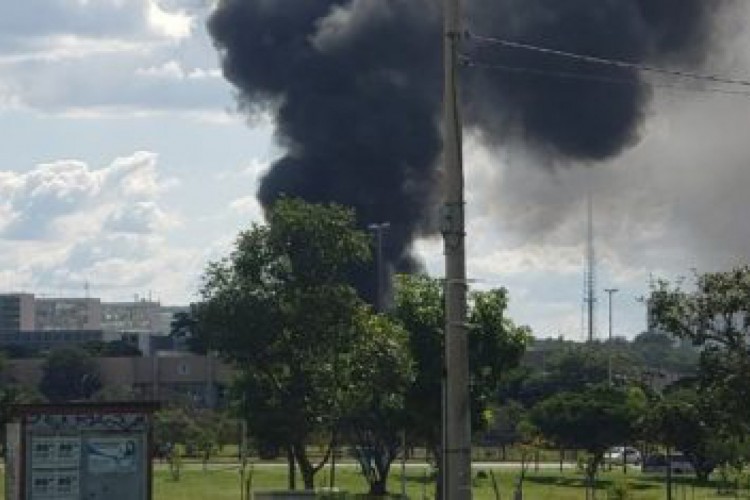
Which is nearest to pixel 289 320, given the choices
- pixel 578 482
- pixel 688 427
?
pixel 688 427

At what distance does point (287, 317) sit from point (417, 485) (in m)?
22.7

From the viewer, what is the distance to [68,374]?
5404 inches

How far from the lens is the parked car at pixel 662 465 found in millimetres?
82938

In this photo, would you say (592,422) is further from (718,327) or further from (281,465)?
(718,327)

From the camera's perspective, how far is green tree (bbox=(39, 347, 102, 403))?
133375 mm

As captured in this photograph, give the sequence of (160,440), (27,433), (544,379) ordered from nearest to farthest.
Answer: (27,433), (160,440), (544,379)

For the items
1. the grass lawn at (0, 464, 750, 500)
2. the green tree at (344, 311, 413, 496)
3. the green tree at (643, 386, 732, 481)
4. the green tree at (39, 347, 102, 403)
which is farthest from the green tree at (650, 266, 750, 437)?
the green tree at (39, 347, 102, 403)

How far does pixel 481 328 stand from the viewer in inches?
1690

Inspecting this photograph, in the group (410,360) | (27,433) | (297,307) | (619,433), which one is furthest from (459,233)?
(619,433)

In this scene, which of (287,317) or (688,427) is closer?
(287,317)

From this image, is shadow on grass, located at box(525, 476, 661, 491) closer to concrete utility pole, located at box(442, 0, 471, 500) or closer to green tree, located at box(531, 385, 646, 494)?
green tree, located at box(531, 385, 646, 494)

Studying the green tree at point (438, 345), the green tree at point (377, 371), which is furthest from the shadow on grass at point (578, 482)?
the green tree at point (377, 371)

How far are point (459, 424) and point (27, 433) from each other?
1152 cm

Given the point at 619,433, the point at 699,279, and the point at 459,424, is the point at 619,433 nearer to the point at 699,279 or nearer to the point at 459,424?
the point at 699,279
